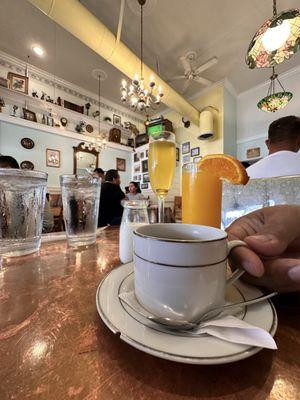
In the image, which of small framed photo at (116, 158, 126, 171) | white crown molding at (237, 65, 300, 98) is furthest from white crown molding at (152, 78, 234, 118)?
small framed photo at (116, 158, 126, 171)

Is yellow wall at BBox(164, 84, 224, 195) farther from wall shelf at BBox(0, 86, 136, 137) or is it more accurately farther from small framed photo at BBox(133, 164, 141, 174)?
wall shelf at BBox(0, 86, 136, 137)

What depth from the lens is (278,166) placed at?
4.08ft

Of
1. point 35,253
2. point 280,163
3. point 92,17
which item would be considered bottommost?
point 35,253

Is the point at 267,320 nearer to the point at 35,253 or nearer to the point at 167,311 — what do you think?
the point at 167,311

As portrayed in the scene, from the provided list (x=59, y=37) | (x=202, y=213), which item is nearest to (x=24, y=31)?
(x=59, y=37)

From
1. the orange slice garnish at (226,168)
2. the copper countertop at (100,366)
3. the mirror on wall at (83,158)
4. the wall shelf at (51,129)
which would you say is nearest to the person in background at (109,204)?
the orange slice garnish at (226,168)

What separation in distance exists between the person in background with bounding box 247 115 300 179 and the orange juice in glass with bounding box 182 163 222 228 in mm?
861

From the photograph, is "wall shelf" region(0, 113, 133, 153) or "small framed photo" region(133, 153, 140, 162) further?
"small framed photo" region(133, 153, 140, 162)

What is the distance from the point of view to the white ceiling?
7.66ft

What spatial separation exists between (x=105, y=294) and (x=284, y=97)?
8.78 ft

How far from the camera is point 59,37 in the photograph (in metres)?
2.75

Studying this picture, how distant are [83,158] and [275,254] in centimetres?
435

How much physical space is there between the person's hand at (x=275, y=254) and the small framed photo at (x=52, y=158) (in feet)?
13.5

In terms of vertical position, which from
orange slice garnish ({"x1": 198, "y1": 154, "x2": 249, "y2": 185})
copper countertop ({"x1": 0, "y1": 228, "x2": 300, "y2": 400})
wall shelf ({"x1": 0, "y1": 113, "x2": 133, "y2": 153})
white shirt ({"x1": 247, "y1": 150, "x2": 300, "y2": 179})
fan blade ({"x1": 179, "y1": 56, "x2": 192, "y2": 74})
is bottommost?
copper countertop ({"x1": 0, "y1": 228, "x2": 300, "y2": 400})
